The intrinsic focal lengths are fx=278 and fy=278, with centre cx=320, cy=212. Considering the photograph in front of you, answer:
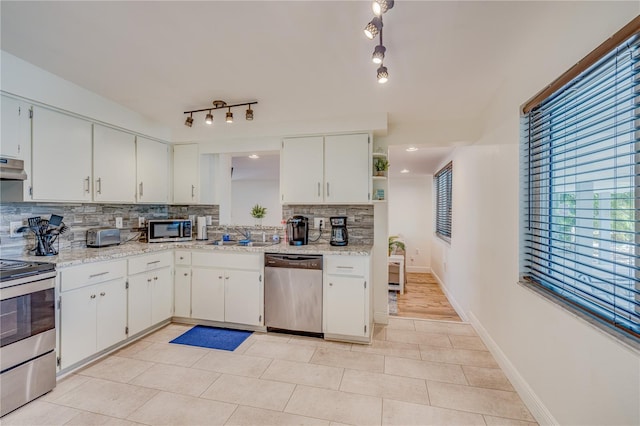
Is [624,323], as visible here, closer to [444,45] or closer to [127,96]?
[444,45]

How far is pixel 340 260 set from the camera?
9.44ft

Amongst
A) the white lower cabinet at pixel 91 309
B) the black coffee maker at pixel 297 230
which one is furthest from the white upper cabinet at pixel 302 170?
the white lower cabinet at pixel 91 309

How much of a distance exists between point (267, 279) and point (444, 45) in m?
2.62

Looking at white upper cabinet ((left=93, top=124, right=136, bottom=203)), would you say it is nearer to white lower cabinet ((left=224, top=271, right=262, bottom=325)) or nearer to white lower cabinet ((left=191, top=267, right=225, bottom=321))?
white lower cabinet ((left=191, top=267, right=225, bottom=321))

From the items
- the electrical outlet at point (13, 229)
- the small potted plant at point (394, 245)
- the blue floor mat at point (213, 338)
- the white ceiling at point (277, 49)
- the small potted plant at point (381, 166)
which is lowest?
the blue floor mat at point (213, 338)

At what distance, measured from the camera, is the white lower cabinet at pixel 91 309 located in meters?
2.21

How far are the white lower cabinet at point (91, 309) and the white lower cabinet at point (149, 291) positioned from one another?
0.10 m

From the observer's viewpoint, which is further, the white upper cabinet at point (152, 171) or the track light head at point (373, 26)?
the white upper cabinet at point (152, 171)

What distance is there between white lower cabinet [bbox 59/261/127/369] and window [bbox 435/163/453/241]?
479cm

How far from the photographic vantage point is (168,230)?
11.5ft

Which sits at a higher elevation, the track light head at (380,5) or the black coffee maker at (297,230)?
the track light head at (380,5)

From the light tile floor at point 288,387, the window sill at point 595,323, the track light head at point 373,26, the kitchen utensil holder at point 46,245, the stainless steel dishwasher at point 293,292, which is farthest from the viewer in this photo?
the stainless steel dishwasher at point 293,292

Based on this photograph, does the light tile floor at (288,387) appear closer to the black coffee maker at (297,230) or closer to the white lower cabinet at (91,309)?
the white lower cabinet at (91,309)

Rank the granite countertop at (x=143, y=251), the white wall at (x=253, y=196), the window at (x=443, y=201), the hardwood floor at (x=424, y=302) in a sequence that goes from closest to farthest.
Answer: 1. the granite countertop at (x=143, y=251)
2. the hardwood floor at (x=424, y=302)
3. the window at (x=443, y=201)
4. the white wall at (x=253, y=196)
